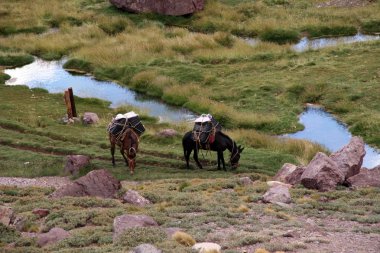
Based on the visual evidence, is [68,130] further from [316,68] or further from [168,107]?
[316,68]

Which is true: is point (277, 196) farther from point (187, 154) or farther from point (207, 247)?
point (187, 154)

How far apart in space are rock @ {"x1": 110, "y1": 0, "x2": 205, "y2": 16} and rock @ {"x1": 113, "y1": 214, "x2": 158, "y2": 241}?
42699 mm

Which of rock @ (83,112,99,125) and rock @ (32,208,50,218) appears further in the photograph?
Answer: rock @ (83,112,99,125)

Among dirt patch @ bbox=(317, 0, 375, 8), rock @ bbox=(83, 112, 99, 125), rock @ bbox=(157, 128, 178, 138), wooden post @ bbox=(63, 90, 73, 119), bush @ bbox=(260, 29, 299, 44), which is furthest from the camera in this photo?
dirt patch @ bbox=(317, 0, 375, 8)

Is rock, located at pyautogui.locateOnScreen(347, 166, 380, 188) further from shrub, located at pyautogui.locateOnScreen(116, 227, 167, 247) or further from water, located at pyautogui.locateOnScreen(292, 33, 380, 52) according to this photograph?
water, located at pyautogui.locateOnScreen(292, 33, 380, 52)

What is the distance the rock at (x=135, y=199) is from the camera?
19.0 meters

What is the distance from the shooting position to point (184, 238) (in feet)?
44.9

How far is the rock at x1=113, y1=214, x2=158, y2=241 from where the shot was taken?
14.6 m

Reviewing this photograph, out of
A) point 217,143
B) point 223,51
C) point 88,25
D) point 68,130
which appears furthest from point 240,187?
point 88,25

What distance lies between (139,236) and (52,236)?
8.06ft

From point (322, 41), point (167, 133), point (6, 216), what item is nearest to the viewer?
point (6, 216)

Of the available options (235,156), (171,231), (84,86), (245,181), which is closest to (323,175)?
(245,181)

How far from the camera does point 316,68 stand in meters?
40.6

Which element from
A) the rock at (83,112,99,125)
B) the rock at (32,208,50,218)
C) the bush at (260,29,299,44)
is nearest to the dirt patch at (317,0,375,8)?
the bush at (260,29,299,44)
